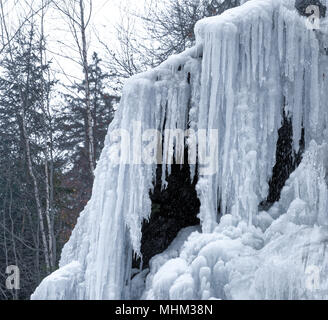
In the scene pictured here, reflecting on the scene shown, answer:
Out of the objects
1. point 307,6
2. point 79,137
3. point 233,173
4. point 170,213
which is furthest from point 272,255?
point 79,137

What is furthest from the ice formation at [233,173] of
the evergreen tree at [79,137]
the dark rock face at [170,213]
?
the evergreen tree at [79,137]

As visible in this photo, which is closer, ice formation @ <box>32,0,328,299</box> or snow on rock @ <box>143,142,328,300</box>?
snow on rock @ <box>143,142,328,300</box>

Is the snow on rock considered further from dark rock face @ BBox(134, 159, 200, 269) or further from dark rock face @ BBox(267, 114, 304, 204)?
dark rock face @ BBox(134, 159, 200, 269)

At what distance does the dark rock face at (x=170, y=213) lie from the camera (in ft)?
15.7

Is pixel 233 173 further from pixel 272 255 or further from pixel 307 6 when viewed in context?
pixel 307 6

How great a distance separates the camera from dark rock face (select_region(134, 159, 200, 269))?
4789mm

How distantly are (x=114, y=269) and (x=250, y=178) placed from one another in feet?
5.17

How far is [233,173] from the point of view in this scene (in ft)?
13.2

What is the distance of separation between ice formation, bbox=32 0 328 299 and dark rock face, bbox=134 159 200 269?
0.46ft

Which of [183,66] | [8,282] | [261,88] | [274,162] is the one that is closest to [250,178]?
[274,162]

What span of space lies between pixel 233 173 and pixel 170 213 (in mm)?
1144

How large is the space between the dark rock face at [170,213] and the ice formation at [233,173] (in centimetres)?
14

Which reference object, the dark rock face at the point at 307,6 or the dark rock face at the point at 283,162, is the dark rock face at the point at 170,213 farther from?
the dark rock face at the point at 307,6

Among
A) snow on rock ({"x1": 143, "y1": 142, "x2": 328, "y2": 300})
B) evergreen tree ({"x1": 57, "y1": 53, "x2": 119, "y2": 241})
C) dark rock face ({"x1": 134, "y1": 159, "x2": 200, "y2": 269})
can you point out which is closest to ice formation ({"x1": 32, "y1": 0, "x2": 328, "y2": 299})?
snow on rock ({"x1": 143, "y1": 142, "x2": 328, "y2": 300})
